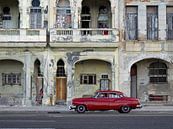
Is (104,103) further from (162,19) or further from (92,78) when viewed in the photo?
(162,19)

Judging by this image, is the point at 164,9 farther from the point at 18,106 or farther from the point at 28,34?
the point at 18,106

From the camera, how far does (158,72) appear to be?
38.1m

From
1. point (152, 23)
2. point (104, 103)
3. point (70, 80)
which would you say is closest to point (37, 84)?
point (70, 80)

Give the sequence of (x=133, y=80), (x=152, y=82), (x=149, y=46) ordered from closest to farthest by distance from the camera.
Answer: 1. (x=149, y=46)
2. (x=152, y=82)
3. (x=133, y=80)

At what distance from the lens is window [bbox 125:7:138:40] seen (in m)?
37.6

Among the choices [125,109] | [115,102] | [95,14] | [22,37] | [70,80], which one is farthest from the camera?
[95,14]

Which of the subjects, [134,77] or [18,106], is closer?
[18,106]

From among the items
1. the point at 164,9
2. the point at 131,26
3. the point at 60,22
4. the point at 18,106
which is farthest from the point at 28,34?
the point at 164,9

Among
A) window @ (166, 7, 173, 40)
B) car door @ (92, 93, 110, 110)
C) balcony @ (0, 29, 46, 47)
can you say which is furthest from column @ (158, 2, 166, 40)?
car door @ (92, 93, 110, 110)

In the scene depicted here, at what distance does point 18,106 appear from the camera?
118ft

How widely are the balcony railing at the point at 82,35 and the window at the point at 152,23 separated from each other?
287 centimetres

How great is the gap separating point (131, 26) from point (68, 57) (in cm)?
568

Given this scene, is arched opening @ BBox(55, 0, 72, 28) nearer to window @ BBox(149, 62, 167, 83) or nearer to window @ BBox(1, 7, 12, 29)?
window @ BBox(1, 7, 12, 29)

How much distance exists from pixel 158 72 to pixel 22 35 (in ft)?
37.1
